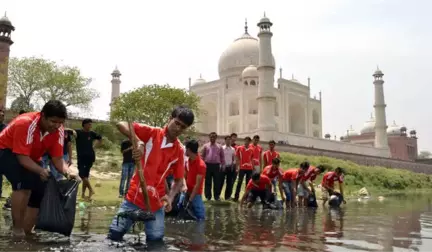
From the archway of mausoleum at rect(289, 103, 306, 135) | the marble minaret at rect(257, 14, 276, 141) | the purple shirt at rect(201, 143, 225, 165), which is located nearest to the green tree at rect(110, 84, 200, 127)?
the marble minaret at rect(257, 14, 276, 141)

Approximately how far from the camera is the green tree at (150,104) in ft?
82.0

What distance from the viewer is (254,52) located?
50.0 metres

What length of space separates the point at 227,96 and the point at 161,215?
4503cm

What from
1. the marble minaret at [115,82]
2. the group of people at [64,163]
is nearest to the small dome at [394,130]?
the marble minaret at [115,82]

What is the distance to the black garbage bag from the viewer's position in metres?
3.89

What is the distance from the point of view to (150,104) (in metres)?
24.9

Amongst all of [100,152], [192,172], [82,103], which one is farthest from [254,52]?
[192,172]

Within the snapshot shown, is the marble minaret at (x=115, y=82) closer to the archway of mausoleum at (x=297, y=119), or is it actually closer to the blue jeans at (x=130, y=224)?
the archway of mausoleum at (x=297, y=119)

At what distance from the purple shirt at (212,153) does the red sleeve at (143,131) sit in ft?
20.0

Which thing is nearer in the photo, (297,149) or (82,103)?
(82,103)

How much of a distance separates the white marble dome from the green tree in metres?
24.1

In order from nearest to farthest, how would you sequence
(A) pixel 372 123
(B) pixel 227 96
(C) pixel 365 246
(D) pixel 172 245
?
(D) pixel 172 245
(C) pixel 365 246
(B) pixel 227 96
(A) pixel 372 123

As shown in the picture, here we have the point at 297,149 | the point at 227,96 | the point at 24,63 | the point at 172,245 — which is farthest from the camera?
→ the point at 227,96

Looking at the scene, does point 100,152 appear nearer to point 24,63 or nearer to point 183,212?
point 24,63
